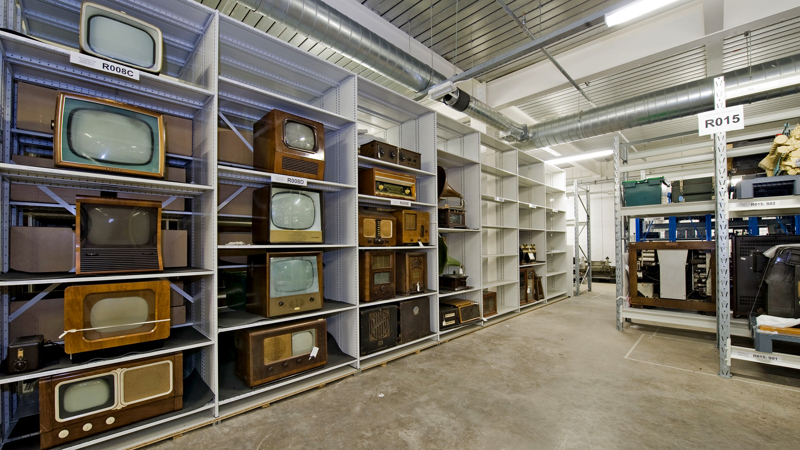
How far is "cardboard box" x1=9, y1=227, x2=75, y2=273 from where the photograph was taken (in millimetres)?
1796

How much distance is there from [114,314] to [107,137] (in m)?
0.91

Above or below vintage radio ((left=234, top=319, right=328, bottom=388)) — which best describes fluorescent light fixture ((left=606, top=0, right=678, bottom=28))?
above

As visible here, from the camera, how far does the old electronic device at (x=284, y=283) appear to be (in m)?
2.26

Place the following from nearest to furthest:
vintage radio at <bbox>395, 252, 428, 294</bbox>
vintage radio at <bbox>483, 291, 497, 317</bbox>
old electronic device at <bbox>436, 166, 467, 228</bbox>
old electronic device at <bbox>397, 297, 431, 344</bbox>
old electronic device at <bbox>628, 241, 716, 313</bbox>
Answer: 1. old electronic device at <bbox>397, 297, 431, 344</bbox>
2. vintage radio at <bbox>395, 252, 428, 294</bbox>
3. old electronic device at <bbox>628, 241, 716, 313</bbox>
4. old electronic device at <bbox>436, 166, 467, 228</bbox>
5. vintage radio at <bbox>483, 291, 497, 317</bbox>

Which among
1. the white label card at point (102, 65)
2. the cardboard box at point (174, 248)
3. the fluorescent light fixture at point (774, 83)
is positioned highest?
the fluorescent light fixture at point (774, 83)

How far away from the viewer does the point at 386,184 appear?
3.03m

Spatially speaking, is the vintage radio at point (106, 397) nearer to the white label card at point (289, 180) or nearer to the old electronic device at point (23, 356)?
the old electronic device at point (23, 356)

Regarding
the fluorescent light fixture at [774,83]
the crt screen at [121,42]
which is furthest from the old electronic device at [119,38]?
the fluorescent light fixture at [774,83]

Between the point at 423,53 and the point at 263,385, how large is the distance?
4.31 metres

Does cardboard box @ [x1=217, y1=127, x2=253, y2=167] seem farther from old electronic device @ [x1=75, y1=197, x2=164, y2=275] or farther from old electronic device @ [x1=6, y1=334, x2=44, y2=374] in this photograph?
old electronic device @ [x1=6, y1=334, x2=44, y2=374]

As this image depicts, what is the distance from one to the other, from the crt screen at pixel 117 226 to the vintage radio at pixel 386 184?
1575 mm

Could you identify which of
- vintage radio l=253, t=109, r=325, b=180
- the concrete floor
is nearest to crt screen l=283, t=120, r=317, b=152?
vintage radio l=253, t=109, r=325, b=180

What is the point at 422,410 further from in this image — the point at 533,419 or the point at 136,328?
the point at 136,328

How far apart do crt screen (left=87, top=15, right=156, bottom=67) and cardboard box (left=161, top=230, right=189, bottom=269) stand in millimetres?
1018
